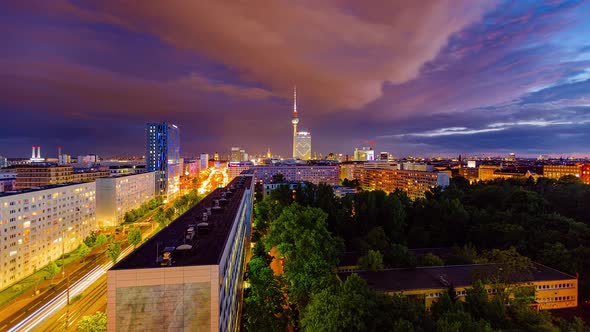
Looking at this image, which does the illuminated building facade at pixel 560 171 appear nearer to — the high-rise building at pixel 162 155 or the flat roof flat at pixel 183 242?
the flat roof flat at pixel 183 242

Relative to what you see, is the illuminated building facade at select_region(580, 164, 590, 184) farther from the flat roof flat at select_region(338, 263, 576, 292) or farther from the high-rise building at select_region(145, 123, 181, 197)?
the high-rise building at select_region(145, 123, 181, 197)

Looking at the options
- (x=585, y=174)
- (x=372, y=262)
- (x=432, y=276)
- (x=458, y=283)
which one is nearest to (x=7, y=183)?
(x=372, y=262)

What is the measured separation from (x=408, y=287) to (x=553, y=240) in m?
23.6

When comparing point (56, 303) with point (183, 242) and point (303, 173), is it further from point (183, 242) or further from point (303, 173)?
point (303, 173)

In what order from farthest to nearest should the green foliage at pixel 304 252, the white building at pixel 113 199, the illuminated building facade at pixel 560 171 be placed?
the illuminated building facade at pixel 560 171 → the white building at pixel 113 199 → the green foliage at pixel 304 252

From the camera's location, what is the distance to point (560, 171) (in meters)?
108

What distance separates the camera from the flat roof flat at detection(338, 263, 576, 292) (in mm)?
27859

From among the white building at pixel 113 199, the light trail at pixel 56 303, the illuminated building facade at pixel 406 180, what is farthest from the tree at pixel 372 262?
the white building at pixel 113 199

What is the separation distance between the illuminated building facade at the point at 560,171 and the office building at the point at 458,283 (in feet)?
303

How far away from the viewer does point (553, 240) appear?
1420 inches

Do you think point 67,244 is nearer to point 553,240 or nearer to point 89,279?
point 89,279

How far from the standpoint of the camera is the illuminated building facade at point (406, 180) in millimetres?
89031

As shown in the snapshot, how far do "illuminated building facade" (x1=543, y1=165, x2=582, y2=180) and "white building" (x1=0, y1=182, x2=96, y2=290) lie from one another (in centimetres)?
13785

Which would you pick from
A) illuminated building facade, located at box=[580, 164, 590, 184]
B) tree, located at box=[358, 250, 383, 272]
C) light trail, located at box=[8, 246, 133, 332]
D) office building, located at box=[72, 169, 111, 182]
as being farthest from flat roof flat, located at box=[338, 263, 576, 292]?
office building, located at box=[72, 169, 111, 182]
